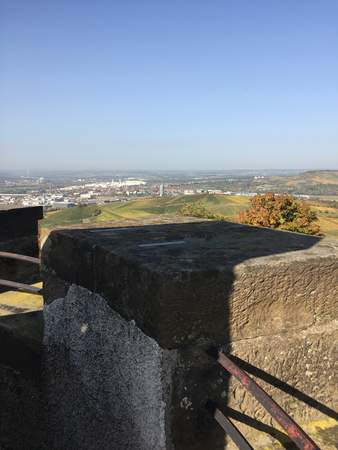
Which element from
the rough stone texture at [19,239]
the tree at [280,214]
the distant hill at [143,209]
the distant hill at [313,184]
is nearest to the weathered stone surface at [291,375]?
the rough stone texture at [19,239]

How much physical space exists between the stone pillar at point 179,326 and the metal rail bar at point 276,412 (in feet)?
0.47

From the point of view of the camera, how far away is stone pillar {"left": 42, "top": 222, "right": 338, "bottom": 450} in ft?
5.37

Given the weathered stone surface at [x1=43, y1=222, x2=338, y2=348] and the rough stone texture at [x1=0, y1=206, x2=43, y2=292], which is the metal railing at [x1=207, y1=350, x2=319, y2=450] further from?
the rough stone texture at [x1=0, y1=206, x2=43, y2=292]

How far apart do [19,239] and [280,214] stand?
2551 centimetres

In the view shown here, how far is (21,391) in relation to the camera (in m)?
2.58

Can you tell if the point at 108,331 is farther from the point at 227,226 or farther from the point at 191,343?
the point at 227,226

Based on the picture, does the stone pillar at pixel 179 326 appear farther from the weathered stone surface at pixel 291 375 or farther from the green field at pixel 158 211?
the green field at pixel 158 211

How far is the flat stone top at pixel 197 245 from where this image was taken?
1773mm

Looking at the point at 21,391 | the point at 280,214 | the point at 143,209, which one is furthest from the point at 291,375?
the point at 143,209

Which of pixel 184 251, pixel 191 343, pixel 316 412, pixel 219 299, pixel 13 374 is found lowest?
pixel 13 374

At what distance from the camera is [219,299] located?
1.66 metres

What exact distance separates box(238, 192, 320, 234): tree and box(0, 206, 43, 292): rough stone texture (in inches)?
946

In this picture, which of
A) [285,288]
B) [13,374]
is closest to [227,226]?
[285,288]

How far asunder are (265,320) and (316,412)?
1.70ft
